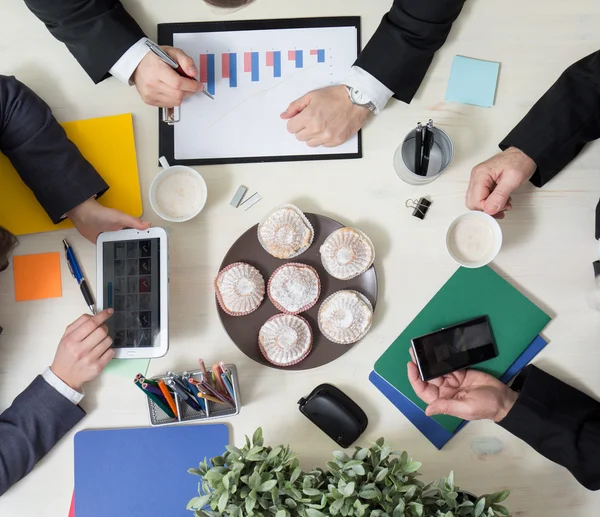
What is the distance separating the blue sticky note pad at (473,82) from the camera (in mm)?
902

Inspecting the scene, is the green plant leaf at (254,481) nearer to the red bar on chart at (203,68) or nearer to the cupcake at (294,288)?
the cupcake at (294,288)

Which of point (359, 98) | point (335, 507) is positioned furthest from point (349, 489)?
point (359, 98)

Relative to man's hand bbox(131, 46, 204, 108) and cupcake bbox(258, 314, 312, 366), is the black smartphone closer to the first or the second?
cupcake bbox(258, 314, 312, 366)

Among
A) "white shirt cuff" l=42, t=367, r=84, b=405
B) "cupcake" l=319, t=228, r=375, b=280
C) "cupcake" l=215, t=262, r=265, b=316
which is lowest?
"white shirt cuff" l=42, t=367, r=84, b=405

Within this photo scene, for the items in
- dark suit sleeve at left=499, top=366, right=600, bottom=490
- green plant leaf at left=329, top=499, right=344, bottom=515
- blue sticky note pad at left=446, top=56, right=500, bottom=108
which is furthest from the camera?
blue sticky note pad at left=446, top=56, right=500, bottom=108

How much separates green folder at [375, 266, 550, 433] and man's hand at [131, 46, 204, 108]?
0.57 metres

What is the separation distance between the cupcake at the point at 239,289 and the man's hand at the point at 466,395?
0.29 metres

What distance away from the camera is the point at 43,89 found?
92 centimetres

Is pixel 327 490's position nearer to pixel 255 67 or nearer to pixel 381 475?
pixel 381 475

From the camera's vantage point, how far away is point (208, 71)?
0.92 m

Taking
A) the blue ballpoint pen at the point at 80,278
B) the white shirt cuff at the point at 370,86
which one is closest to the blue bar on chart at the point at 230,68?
the white shirt cuff at the point at 370,86

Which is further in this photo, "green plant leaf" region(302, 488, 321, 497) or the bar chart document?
the bar chart document

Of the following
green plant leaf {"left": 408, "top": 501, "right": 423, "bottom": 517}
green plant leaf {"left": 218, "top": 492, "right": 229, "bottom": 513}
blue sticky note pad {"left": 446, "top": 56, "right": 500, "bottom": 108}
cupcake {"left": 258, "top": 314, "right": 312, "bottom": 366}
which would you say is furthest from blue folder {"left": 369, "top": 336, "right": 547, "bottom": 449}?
blue sticky note pad {"left": 446, "top": 56, "right": 500, "bottom": 108}

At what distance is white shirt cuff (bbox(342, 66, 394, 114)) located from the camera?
870 millimetres
